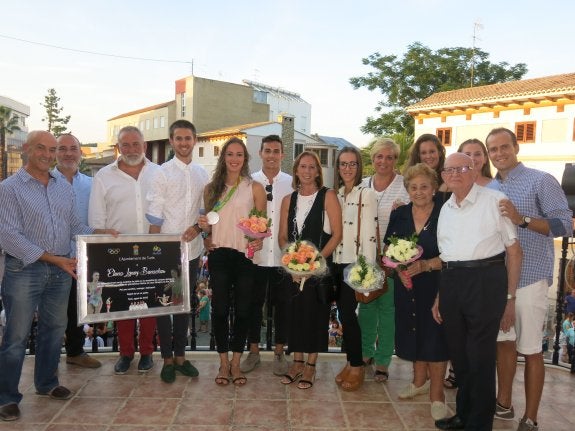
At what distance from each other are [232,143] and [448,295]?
217cm

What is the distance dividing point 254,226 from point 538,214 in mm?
2091

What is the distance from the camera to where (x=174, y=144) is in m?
4.21

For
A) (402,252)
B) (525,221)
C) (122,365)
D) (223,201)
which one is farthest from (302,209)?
(122,365)

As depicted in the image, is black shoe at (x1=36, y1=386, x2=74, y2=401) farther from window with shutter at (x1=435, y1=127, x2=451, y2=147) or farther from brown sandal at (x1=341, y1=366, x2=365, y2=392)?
window with shutter at (x1=435, y1=127, x2=451, y2=147)

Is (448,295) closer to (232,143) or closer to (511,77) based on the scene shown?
(232,143)

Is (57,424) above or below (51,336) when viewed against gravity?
below

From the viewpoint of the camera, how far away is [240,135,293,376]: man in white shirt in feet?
14.1

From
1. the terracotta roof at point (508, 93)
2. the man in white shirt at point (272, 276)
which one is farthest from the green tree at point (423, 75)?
the man in white shirt at point (272, 276)

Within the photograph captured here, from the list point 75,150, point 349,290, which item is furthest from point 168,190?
point 349,290

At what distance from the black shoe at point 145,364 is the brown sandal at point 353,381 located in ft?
5.94

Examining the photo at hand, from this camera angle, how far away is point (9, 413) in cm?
346

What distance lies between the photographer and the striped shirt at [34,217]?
3406 mm

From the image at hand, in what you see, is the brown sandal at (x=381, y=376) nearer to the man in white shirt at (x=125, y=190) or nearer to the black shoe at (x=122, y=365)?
the man in white shirt at (x=125, y=190)

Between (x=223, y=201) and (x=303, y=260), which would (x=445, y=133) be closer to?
(x=223, y=201)
